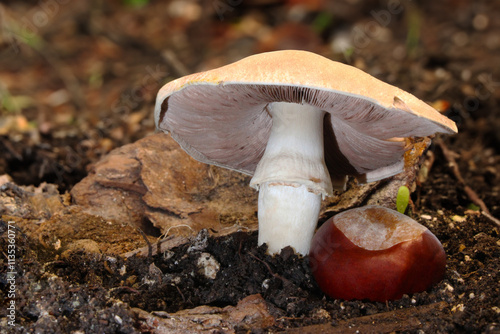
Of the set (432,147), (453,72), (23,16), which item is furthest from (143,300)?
(23,16)

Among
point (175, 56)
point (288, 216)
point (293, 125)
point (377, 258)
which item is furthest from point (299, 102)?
point (175, 56)

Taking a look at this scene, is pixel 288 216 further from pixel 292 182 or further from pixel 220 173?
pixel 220 173

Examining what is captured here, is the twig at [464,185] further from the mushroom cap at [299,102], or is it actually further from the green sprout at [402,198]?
the mushroom cap at [299,102]

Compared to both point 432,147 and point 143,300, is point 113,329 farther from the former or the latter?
point 432,147

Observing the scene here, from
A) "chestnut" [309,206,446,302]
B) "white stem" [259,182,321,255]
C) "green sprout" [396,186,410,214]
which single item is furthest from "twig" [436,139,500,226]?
"white stem" [259,182,321,255]

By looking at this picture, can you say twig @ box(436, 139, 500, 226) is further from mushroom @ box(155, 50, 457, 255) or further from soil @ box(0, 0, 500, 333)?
mushroom @ box(155, 50, 457, 255)

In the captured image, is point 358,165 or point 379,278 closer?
point 379,278
